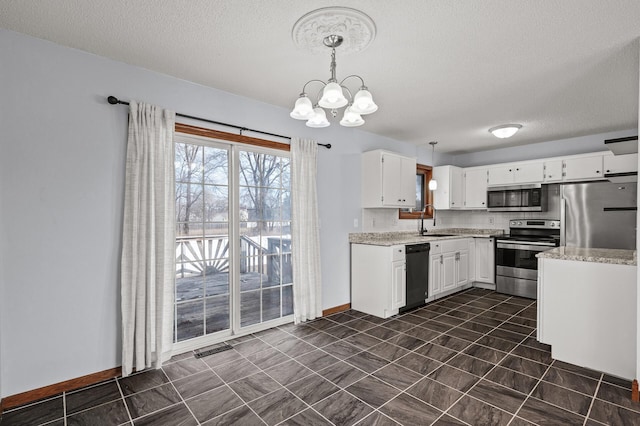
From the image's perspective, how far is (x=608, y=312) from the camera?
2.60m

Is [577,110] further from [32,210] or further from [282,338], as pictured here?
[32,210]

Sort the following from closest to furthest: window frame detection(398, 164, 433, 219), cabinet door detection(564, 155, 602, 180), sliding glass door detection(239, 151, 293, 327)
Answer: sliding glass door detection(239, 151, 293, 327), cabinet door detection(564, 155, 602, 180), window frame detection(398, 164, 433, 219)

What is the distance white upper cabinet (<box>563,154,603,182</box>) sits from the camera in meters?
4.68

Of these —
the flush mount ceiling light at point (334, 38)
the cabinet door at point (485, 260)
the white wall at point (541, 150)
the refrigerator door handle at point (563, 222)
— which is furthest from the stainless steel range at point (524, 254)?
the flush mount ceiling light at point (334, 38)

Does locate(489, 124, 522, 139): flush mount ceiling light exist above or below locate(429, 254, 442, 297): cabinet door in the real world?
above

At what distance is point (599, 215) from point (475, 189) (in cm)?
194

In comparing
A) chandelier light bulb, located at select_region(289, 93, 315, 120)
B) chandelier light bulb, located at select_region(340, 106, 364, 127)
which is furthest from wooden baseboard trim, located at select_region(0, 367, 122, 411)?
chandelier light bulb, located at select_region(340, 106, 364, 127)

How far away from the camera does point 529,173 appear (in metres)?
5.29

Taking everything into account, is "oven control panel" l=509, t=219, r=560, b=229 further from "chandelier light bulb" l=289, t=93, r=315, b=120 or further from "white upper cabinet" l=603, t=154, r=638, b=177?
"chandelier light bulb" l=289, t=93, r=315, b=120

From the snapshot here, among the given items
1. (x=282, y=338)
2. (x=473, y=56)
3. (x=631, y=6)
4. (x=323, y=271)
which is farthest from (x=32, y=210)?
(x=631, y=6)

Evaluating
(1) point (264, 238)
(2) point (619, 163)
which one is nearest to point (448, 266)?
(2) point (619, 163)

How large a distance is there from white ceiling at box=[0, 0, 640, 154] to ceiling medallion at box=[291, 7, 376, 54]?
0.05 metres

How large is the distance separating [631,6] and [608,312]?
2.16 metres

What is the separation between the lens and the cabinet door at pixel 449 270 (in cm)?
495
